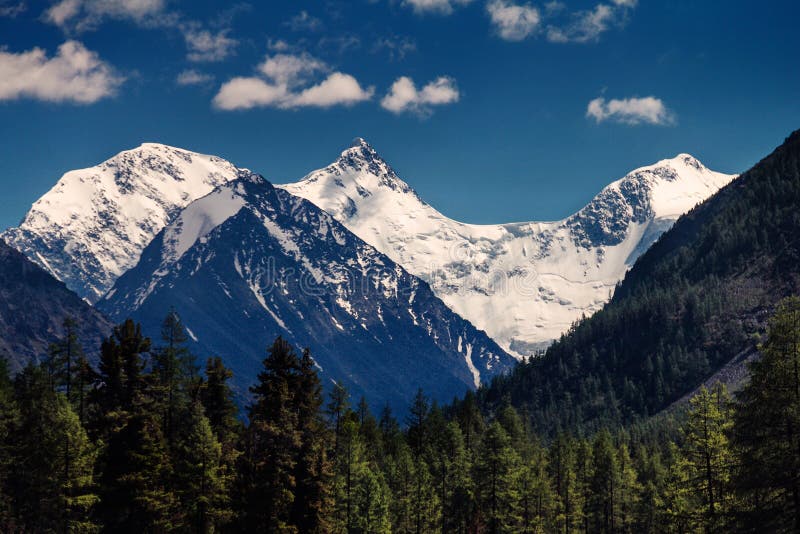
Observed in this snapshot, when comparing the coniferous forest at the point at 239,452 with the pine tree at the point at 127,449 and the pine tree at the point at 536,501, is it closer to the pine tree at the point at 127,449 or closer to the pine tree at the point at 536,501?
the pine tree at the point at 127,449

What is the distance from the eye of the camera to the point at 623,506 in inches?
4633

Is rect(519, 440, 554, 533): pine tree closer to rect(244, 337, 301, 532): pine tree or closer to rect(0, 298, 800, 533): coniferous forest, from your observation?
rect(0, 298, 800, 533): coniferous forest

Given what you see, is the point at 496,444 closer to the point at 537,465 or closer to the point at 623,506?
the point at 537,465

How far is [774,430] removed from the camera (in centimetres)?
4847

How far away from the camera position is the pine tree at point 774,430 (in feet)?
156

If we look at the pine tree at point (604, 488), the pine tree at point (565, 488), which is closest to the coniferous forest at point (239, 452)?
the pine tree at point (604, 488)

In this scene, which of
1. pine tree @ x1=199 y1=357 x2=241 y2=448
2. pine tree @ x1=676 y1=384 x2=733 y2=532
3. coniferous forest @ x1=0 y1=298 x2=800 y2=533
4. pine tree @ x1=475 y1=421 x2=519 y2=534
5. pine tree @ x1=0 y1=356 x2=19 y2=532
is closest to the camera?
coniferous forest @ x1=0 y1=298 x2=800 y2=533

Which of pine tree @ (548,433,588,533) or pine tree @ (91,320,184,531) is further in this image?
pine tree @ (548,433,588,533)

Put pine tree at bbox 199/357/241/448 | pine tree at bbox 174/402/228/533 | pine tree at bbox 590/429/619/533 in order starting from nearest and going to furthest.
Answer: pine tree at bbox 174/402/228/533 < pine tree at bbox 199/357/241/448 < pine tree at bbox 590/429/619/533

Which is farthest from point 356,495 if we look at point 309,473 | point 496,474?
point 309,473

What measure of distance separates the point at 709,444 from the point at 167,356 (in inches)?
1808

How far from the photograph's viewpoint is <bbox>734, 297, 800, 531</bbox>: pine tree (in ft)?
156

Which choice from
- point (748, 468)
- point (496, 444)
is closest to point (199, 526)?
point (496, 444)

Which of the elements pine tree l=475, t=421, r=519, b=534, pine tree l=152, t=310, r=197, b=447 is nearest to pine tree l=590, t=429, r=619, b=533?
pine tree l=475, t=421, r=519, b=534
